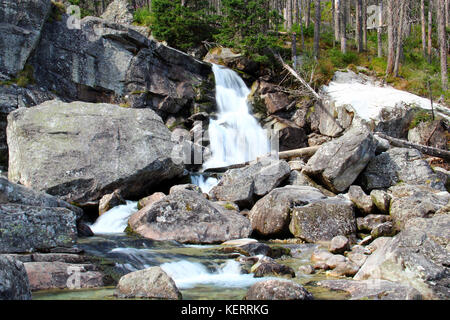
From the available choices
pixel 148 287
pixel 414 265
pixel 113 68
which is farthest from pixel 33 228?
pixel 113 68

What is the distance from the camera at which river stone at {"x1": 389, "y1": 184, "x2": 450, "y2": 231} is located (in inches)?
399

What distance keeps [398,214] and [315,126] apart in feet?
34.1

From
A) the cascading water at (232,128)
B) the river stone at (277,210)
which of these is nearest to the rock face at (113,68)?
the cascading water at (232,128)

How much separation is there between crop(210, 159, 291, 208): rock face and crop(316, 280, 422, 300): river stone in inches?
244

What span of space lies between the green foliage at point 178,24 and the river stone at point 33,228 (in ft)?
63.2

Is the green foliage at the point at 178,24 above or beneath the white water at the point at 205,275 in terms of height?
above

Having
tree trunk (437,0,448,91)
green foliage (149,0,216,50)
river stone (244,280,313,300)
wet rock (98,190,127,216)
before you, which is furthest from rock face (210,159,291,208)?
tree trunk (437,0,448,91)

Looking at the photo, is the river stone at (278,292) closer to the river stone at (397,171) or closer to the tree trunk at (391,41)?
the river stone at (397,171)

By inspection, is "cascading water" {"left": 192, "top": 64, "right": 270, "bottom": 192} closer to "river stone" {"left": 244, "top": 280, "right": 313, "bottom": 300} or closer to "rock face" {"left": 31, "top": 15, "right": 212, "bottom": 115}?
"rock face" {"left": 31, "top": 15, "right": 212, "bottom": 115}

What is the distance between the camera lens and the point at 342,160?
1315cm

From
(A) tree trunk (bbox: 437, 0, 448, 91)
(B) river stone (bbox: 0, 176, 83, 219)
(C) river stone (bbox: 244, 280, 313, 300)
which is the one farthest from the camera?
(A) tree trunk (bbox: 437, 0, 448, 91)

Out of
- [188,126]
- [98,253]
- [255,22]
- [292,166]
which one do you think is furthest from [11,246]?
[255,22]

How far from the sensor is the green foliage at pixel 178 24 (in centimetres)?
2348
